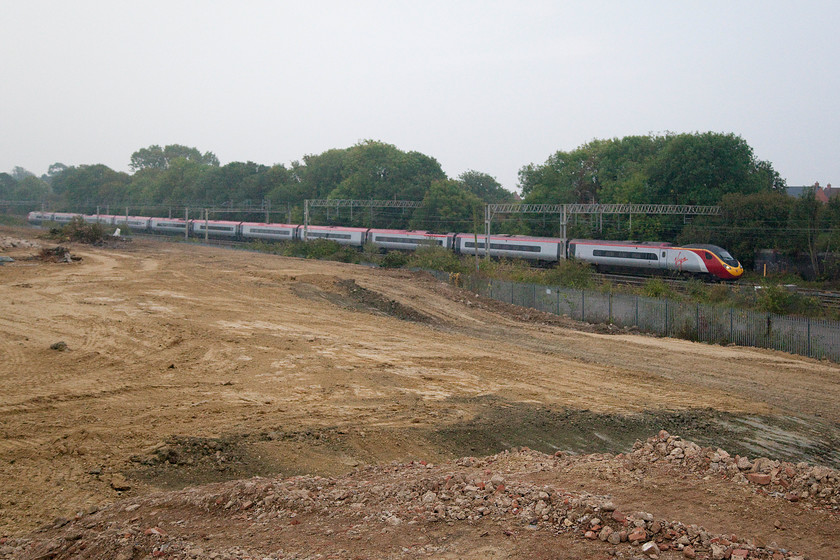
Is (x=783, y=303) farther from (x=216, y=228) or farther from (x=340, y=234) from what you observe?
(x=216, y=228)

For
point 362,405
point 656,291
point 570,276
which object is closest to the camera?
point 362,405

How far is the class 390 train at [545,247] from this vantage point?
38250mm

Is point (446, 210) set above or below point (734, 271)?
above

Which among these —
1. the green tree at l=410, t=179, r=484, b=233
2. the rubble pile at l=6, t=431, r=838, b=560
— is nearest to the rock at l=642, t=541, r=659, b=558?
the rubble pile at l=6, t=431, r=838, b=560

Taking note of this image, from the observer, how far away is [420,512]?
712 cm

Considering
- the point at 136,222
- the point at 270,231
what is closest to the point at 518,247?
the point at 270,231

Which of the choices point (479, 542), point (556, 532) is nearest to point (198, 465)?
point (479, 542)

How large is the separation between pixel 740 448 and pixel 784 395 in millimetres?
5306

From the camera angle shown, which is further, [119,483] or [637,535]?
[119,483]

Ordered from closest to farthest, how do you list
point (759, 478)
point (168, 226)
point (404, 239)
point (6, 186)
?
point (759, 478)
point (404, 239)
point (168, 226)
point (6, 186)

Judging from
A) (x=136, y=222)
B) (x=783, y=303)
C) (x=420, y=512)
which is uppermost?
(x=136, y=222)

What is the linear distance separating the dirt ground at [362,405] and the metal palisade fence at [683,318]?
1332mm

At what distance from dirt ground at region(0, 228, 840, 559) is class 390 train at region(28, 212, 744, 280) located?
15.2 m

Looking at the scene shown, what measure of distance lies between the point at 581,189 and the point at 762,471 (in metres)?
61.9
